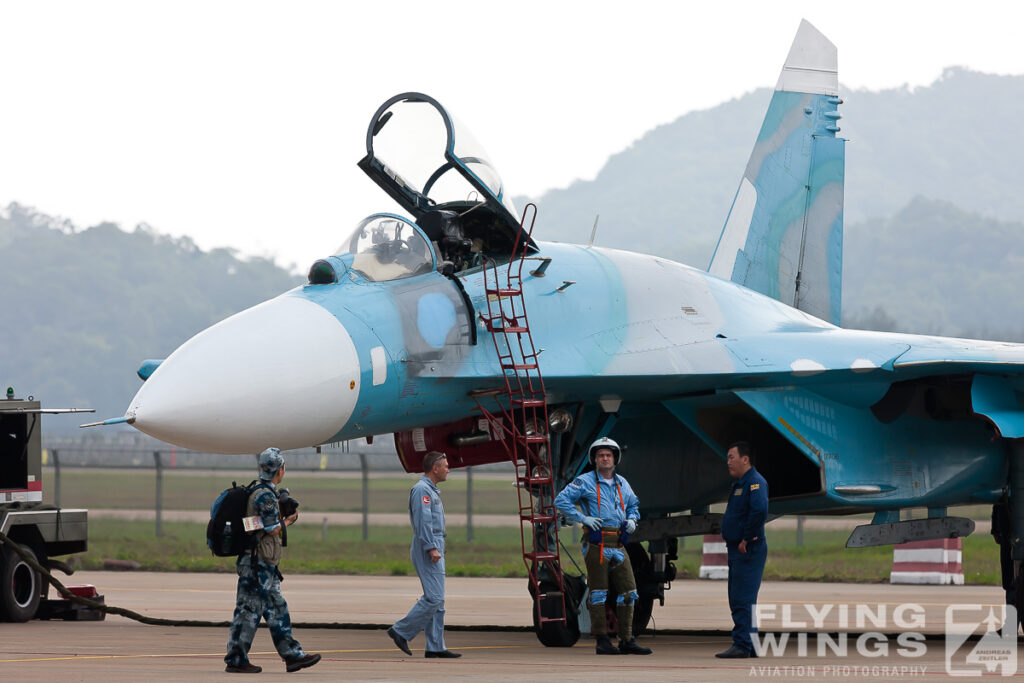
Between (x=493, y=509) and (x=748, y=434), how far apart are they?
2729 centimetres

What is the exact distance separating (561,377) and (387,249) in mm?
1622

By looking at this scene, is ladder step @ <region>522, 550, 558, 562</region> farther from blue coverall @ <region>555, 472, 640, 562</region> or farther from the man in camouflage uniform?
the man in camouflage uniform

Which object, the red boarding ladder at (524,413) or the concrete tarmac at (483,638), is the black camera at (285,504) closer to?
the concrete tarmac at (483,638)

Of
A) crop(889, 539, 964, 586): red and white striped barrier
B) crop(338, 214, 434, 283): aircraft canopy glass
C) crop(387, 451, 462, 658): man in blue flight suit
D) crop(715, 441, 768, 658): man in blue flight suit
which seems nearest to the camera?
crop(387, 451, 462, 658): man in blue flight suit

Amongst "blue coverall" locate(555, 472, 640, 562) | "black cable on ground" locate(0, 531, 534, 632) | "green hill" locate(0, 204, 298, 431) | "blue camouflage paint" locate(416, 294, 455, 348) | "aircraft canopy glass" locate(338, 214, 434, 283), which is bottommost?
"black cable on ground" locate(0, 531, 534, 632)

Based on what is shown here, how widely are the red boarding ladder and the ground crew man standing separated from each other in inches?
18.5

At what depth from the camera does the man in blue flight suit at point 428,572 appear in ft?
30.3

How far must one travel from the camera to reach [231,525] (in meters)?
8.13

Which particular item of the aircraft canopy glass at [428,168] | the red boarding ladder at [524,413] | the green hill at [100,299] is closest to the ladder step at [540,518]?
the red boarding ladder at [524,413]

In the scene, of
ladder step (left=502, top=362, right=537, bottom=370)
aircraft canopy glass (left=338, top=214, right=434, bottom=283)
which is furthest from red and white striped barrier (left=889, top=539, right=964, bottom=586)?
aircraft canopy glass (left=338, top=214, right=434, bottom=283)

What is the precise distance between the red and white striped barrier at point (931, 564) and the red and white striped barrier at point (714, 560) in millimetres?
2438

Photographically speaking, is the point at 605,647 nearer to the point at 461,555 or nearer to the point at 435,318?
the point at 435,318

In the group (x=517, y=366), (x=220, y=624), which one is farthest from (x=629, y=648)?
(x=220, y=624)

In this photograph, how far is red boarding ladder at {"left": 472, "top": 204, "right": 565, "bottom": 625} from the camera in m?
10.0
